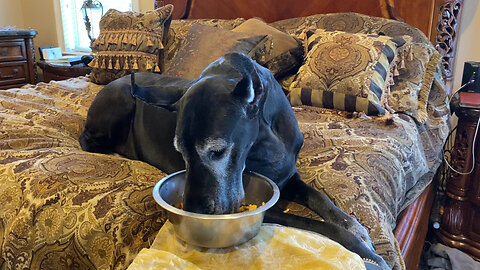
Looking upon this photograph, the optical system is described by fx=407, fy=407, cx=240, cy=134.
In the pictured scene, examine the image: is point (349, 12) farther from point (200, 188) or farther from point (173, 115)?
point (200, 188)

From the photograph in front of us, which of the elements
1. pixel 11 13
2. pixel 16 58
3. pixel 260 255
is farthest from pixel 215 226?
pixel 11 13

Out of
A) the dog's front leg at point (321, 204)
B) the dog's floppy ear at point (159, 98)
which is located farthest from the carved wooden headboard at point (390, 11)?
the dog's floppy ear at point (159, 98)

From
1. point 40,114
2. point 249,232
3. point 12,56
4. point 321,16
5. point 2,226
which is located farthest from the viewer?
point 12,56

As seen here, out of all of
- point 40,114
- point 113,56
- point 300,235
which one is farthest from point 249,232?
point 113,56

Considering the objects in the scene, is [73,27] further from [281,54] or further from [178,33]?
[281,54]

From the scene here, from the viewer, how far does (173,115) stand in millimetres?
1396

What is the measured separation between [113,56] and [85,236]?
5.42ft

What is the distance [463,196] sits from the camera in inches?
81.8

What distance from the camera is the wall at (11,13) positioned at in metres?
4.44

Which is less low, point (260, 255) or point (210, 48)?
point (210, 48)

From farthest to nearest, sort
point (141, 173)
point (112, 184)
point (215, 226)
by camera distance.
A: point (141, 173) → point (112, 184) → point (215, 226)

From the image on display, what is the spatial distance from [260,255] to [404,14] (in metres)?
1.99

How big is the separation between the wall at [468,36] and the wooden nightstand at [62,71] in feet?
8.91

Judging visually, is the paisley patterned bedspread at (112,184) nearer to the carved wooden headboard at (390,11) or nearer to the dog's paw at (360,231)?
the dog's paw at (360,231)
